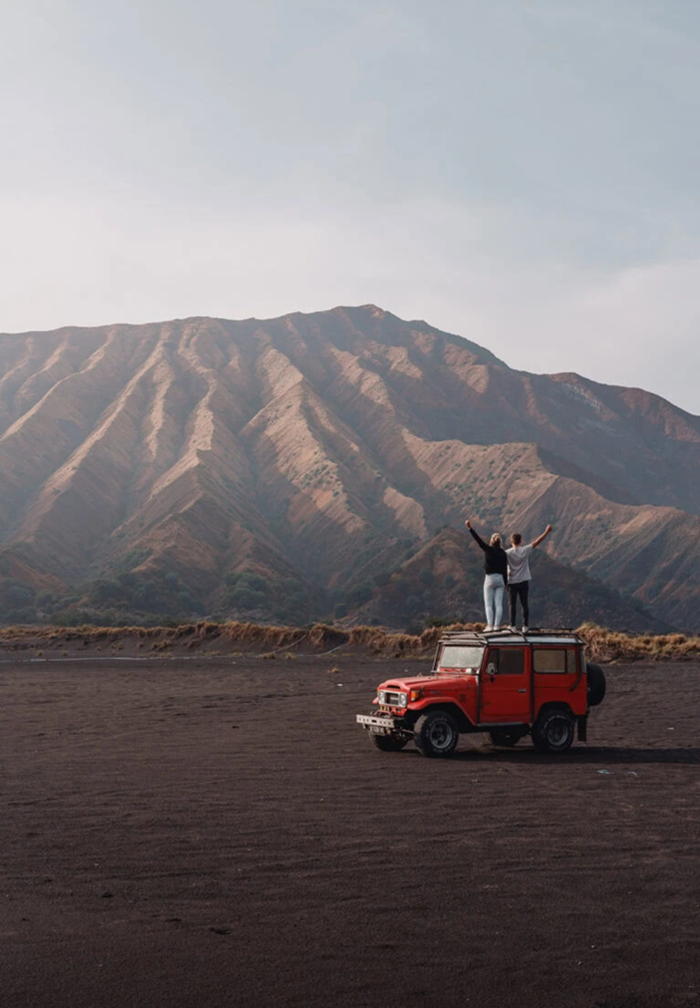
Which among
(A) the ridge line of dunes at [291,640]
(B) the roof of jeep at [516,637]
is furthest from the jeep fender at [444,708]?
(A) the ridge line of dunes at [291,640]

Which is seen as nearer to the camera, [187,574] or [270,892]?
[270,892]

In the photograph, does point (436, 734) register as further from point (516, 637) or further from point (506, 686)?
point (516, 637)

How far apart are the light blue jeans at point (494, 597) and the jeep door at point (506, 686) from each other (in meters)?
0.86

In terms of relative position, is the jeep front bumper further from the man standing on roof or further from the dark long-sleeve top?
the dark long-sleeve top

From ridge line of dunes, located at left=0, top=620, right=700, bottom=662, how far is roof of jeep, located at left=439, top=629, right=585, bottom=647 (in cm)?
2420

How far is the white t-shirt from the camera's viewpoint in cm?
1689

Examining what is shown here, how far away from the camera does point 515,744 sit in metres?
17.7

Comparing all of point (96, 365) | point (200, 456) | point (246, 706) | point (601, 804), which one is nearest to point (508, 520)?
point (200, 456)

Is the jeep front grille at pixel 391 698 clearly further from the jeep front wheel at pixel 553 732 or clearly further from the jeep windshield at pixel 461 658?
the jeep front wheel at pixel 553 732

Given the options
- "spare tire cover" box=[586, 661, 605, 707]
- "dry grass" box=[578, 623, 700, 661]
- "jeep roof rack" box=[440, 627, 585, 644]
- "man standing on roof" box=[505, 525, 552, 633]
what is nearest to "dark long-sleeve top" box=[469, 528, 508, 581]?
"man standing on roof" box=[505, 525, 552, 633]

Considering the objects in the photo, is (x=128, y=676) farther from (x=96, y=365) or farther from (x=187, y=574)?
(x=96, y=365)

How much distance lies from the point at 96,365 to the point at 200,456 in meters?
48.1

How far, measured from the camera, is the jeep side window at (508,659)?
1595 centimetres

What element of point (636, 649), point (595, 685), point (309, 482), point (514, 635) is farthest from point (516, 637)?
point (309, 482)
